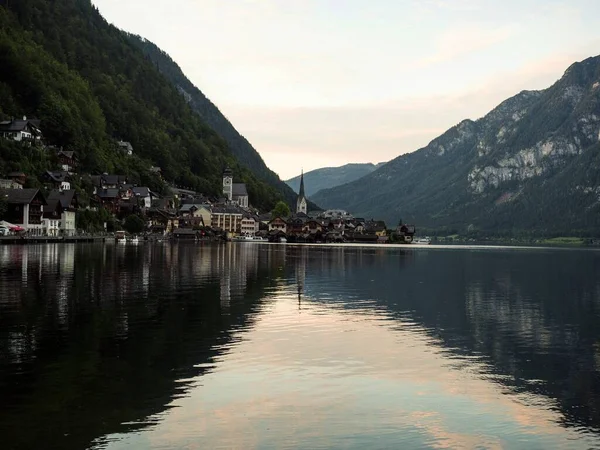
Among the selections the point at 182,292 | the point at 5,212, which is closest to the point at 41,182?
the point at 5,212

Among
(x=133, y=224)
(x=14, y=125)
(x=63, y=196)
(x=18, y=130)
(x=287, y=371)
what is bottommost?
(x=287, y=371)

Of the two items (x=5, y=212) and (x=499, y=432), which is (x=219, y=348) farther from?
(x=5, y=212)

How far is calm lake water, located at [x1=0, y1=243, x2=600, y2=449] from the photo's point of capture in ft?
57.6

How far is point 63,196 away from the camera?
15225cm

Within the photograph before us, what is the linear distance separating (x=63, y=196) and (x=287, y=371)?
138250 millimetres

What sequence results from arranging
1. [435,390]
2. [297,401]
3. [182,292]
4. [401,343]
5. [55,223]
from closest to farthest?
[297,401] → [435,390] → [401,343] → [182,292] → [55,223]

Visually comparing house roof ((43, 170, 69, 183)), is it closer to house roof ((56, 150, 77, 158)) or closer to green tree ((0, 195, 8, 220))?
house roof ((56, 150, 77, 158))

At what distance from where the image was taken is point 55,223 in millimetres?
151000

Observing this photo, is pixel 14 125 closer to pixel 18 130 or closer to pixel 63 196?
pixel 18 130

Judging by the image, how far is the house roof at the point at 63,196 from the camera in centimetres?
15038

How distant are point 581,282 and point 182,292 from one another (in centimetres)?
4554

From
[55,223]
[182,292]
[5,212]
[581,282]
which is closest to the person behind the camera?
[182,292]

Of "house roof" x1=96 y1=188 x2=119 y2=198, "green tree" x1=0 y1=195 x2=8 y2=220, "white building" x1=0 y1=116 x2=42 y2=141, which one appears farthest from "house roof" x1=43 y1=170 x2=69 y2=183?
"green tree" x1=0 y1=195 x2=8 y2=220

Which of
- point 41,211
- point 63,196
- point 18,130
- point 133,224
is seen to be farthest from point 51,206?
point 133,224
